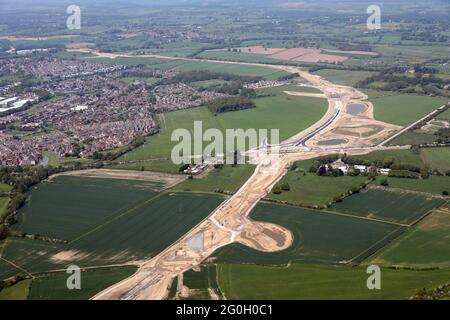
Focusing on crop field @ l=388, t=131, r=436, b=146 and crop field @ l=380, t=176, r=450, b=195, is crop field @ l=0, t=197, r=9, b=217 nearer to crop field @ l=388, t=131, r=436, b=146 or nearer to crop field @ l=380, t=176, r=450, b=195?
crop field @ l=380, t=176, r=450, b=195

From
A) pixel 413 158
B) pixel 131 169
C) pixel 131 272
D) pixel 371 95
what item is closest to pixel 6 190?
pixel 131 169

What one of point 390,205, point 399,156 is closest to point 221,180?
point 390,205

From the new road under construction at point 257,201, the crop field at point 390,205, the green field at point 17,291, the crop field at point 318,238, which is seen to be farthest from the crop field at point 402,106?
the green field at point 17,291

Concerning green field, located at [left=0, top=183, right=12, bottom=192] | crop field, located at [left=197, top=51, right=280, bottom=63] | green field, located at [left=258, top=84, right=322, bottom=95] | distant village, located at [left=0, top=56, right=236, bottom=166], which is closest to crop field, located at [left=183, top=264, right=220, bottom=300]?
green field, located at [left=0, top=183, right=12, bottom=192]

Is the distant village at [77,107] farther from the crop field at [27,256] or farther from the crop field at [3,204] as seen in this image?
the crop field at [27,256]

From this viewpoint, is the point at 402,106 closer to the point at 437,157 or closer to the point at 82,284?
the point at 437,157
